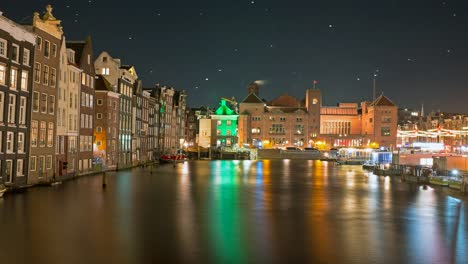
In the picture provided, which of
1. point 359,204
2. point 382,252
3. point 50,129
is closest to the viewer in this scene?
point 382,252

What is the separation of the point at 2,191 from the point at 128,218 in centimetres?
1253

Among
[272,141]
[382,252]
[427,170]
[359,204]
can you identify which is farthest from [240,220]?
[272,141]

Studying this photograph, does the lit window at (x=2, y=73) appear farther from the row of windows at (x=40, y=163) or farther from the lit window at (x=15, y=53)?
the row of windows at (x=40, y=163)

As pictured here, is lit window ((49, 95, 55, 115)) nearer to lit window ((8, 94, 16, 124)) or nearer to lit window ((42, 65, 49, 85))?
lit window ((42, 65, 49, 85))

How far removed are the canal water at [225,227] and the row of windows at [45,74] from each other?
10988 millimetres

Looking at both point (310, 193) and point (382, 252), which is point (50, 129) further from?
point (382, 252)

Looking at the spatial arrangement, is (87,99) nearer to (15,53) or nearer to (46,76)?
(46,76)

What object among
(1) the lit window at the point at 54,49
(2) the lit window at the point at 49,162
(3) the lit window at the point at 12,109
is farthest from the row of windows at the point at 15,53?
(2) the lit window at the point at 49,162

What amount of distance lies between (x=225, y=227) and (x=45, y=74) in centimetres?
3233

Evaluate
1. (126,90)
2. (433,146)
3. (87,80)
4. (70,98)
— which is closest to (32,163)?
(70,98)

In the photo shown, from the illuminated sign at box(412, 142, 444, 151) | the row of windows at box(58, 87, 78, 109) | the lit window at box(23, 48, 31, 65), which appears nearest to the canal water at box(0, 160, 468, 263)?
the lit window at box(23, 48, 31, 65)

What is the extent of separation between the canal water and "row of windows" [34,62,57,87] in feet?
36.0

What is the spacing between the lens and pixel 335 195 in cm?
5334

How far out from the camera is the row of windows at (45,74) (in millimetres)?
53466
